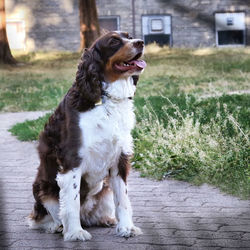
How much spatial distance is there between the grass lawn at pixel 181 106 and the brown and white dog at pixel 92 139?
174 cm

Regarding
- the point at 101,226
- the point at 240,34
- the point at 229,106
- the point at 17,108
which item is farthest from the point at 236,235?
the point at 17,108

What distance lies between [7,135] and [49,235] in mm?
6333

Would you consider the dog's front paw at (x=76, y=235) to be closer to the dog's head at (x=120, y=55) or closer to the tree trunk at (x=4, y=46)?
the dog's head at (x=120, y=55)

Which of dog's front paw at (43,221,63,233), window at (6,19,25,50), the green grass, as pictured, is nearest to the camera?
dog's front paw at (43,221,63,233)

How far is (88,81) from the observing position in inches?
150

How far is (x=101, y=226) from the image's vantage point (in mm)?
4488

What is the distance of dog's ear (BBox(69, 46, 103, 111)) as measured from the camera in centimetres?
381

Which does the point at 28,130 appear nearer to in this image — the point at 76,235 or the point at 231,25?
the point at 76,235

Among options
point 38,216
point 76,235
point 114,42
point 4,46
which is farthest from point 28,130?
point 4,46

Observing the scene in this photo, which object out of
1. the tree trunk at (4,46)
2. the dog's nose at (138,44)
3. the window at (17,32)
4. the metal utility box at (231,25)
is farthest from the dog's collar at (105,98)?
the window at (17,32)

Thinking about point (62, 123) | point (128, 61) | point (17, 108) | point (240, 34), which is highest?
point (240, 34)

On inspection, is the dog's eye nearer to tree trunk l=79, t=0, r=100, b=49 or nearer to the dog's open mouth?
the dog's open mouth

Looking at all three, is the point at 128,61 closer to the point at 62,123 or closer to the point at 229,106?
the point at 62,123

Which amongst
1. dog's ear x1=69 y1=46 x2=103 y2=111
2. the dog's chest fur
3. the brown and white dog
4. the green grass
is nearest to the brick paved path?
the brown and white dog
